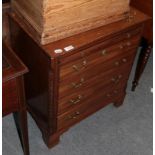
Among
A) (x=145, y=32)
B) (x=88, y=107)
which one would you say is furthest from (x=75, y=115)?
(x=145, y=32)

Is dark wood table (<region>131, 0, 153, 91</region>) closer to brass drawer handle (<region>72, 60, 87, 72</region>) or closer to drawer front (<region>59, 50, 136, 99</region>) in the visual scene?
drawer front (<region>59, 50, 136, 99</region>)

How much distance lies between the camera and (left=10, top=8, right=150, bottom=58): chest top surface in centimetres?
122

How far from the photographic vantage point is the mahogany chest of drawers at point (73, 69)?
127cm

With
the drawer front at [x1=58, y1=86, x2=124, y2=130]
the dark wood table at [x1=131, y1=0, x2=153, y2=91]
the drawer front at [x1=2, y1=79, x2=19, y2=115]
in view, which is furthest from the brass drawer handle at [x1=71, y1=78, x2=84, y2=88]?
the dark wood table at [x1=131, y1=0, x2=153, y2=91]

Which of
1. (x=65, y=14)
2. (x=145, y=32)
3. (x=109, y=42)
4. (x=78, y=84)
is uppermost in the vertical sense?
(x=65, y=14)

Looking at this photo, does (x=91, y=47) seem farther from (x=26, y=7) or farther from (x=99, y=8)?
(x=26, y=7)

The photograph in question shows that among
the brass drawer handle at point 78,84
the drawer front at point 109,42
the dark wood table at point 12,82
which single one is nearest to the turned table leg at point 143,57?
the drawer front at point 109,42

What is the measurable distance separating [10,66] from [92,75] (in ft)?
1.73

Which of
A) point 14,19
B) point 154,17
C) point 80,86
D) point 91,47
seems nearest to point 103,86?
point 80,86

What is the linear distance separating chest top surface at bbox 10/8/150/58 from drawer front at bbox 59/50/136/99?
201mm

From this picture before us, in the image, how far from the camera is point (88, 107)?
1.72m

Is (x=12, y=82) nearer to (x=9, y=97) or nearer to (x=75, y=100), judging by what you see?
(x=9, y=97)

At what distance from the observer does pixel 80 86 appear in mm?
1493

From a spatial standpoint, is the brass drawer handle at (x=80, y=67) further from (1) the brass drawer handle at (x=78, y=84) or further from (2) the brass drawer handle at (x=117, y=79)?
(2) the brass drawer handle at (x=117, y=79)
